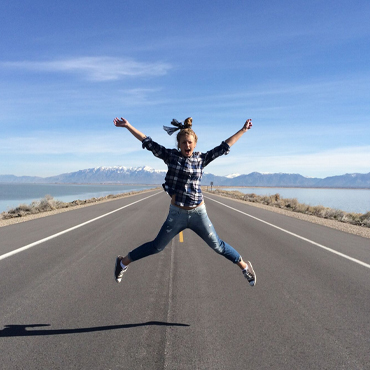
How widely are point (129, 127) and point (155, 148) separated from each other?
1.31ft

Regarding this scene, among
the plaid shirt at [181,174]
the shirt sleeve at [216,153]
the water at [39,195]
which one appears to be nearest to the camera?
the plaid shirt at [181,174]

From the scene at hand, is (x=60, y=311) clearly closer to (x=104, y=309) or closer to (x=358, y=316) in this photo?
(x=104, y=309)

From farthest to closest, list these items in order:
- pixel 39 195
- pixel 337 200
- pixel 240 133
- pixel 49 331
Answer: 1. pixel 39 195
2. pixel 337 200
3. pixel 240 133
4. pixel 49 331

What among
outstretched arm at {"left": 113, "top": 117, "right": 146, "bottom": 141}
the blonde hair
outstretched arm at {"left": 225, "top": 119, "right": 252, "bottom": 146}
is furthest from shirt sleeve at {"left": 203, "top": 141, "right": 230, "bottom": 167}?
outstretched arm at {"left": 113, "top": 117, "right": 146, "bottom": 141}

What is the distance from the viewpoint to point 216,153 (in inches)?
172

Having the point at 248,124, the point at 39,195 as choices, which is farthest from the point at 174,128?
the point at 39,195

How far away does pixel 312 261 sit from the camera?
7383 millimetres

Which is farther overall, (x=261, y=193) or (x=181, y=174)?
(x=261, y=193)

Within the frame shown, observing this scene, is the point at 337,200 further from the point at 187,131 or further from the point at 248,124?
the point at 187,131

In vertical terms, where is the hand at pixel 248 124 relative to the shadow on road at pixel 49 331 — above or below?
above

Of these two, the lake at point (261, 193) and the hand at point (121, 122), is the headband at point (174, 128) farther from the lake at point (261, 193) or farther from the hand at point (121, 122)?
the lake at point (261, 193)

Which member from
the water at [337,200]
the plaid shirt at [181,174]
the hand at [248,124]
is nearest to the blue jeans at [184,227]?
the plaid shirt at [181,174]

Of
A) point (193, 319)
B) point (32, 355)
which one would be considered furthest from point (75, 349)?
point (193, 319)

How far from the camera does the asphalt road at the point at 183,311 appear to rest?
3.22 metres
